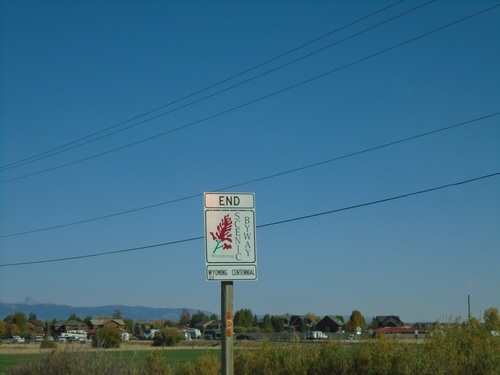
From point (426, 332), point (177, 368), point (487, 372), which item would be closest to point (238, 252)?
point (487, 372)

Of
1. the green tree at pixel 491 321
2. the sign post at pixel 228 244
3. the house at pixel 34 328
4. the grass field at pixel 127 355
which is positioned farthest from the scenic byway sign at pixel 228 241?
the house at pixel 34 328

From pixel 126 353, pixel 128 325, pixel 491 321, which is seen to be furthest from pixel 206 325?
pixel 491 321

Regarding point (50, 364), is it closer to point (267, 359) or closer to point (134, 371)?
point (134, 371)

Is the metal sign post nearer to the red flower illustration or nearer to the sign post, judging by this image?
the sign post

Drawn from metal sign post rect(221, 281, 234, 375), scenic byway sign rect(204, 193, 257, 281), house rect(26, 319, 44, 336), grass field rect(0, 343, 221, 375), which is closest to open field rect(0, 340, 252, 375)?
grass field rect(0, 343, 221, 375)

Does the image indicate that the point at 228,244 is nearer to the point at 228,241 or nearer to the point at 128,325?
the point at 228,241

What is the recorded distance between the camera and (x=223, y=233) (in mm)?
8469

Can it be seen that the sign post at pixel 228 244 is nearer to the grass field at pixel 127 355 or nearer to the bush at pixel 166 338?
A: the grass field at pixel 127 355

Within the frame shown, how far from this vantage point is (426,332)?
18.2m

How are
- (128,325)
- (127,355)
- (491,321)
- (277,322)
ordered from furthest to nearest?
1. (128,325)
2. (277,322)
3. (127,355)
4. (491,321)

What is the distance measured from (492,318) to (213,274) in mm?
12159

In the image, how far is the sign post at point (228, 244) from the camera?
843cm

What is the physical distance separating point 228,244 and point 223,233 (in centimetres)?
14

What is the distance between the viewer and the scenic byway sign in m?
8.43
